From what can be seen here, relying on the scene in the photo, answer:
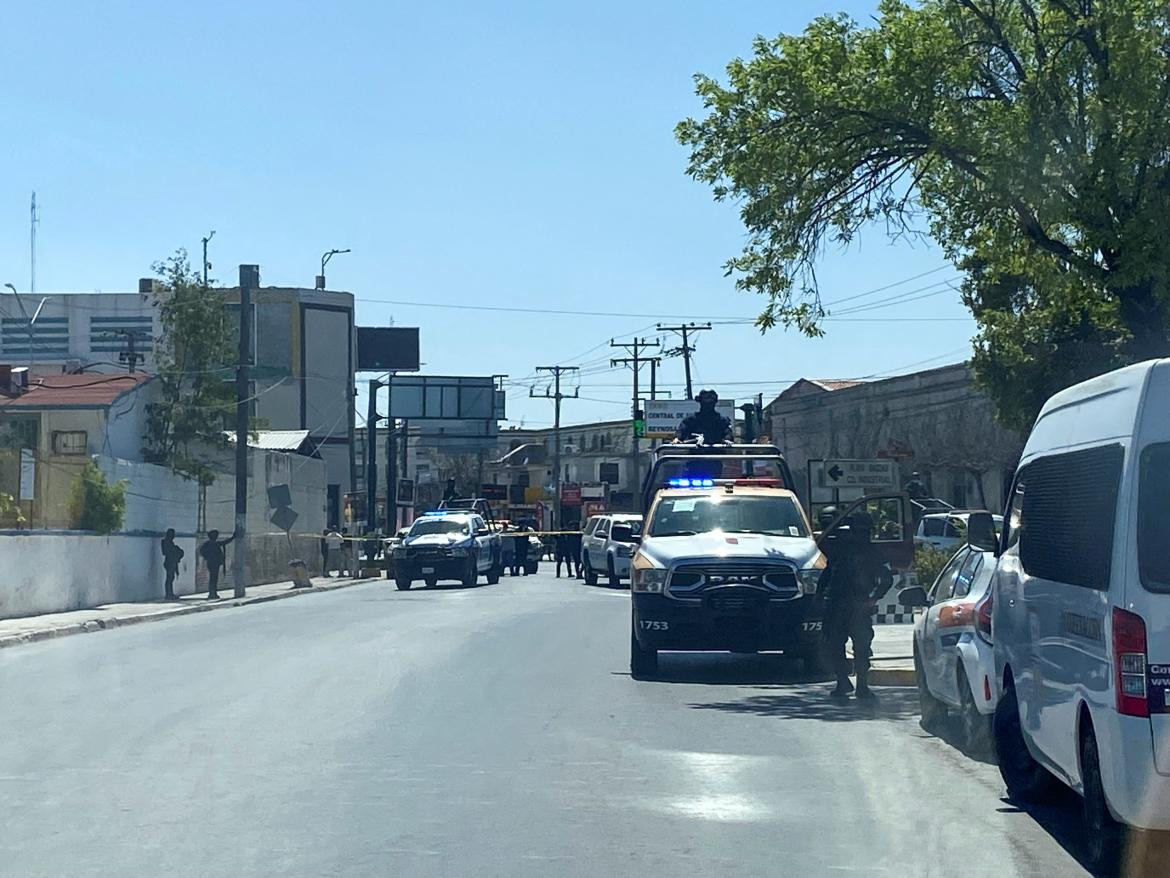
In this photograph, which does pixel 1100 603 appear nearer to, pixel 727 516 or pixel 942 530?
pixel 727 516

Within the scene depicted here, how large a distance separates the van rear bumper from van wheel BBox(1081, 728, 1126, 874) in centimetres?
43

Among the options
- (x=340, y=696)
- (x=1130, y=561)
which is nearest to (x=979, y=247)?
(x=340, y=696)

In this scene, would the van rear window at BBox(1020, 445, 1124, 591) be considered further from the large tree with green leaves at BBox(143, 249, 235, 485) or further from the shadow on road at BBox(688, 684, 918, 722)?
the large tree with green leaves at BBox(143, 249, 235, 485)

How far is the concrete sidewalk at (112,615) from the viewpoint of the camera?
26.6 metres

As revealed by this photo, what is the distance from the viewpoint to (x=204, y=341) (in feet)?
172

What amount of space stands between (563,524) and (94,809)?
3401 inches

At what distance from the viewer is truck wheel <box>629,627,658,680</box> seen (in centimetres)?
1749

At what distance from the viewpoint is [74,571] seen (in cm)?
3434

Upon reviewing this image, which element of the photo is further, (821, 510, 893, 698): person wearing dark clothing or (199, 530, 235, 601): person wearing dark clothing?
(199, 530, 235, 601): person wearing dark clothing

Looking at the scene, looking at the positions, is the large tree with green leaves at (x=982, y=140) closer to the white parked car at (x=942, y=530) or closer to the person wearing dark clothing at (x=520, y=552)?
the white parked car at (x=942, y=530)

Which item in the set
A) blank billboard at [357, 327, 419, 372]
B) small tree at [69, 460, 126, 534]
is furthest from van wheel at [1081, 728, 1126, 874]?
blank billboard at [357, 327, 419, 372]

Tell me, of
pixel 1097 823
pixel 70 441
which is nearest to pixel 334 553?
pixel 70 441

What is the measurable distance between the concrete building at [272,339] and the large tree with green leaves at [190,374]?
34.3 metres

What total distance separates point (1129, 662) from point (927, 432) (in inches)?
1927
